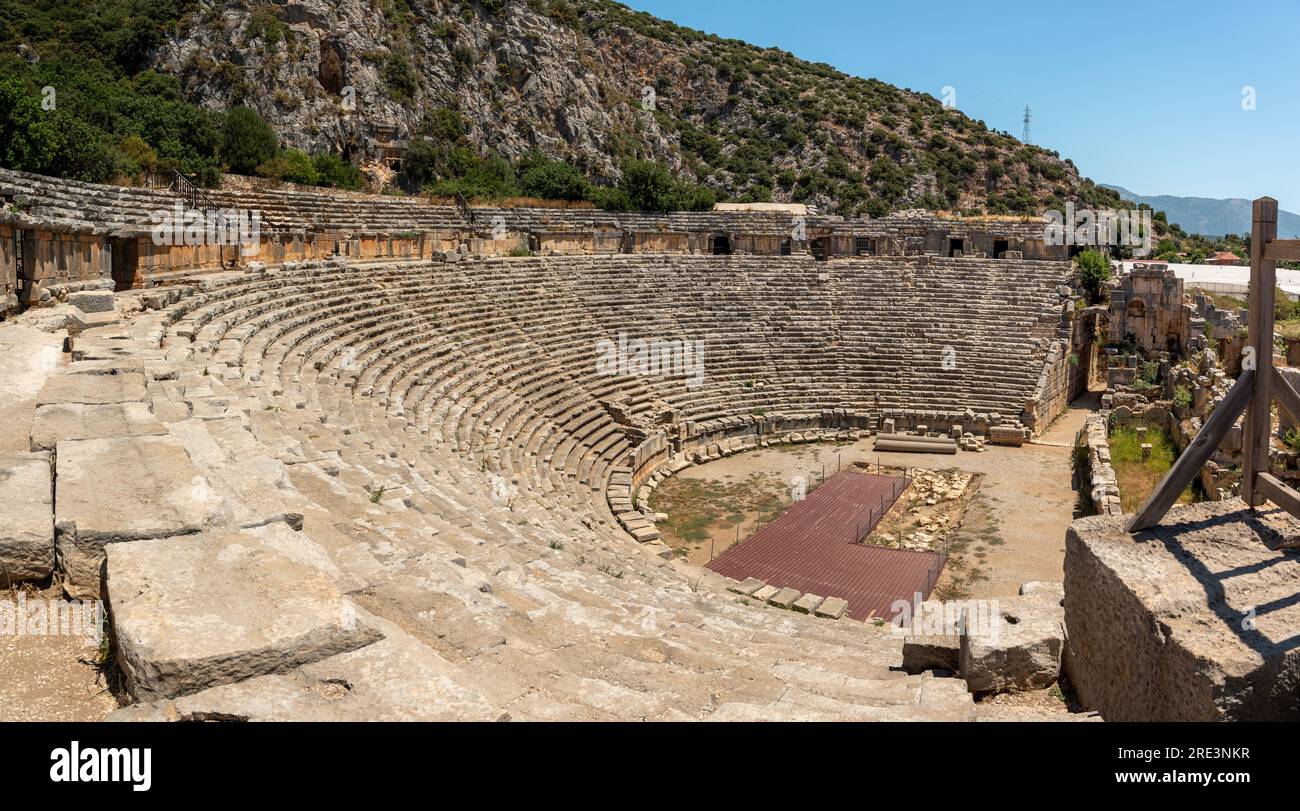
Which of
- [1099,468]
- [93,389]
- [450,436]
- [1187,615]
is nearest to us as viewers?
[1187,615]

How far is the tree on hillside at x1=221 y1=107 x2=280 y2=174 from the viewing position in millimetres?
29750

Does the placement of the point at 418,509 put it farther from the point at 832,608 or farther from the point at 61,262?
the point at 61,262

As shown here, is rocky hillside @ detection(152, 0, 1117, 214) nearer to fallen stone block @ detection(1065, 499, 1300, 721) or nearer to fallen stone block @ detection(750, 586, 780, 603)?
fallen stone block @ detection(750, 586, 780, 603)

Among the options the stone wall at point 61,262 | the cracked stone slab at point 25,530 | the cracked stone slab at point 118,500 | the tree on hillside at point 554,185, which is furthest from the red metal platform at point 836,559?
the tree on hillside at point 554,185

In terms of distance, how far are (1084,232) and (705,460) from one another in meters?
19.5

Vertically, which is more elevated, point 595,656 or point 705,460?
point 595,656

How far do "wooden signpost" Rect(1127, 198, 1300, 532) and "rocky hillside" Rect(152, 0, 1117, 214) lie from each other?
38.4m

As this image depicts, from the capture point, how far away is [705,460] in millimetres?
18531

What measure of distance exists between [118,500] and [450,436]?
8.38 meters

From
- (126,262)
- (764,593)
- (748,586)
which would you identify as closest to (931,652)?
(764,593)

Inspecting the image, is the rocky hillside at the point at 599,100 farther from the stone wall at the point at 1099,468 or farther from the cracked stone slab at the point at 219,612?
the cracked stone slab at the point at 219,612

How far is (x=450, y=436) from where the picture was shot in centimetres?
1262
